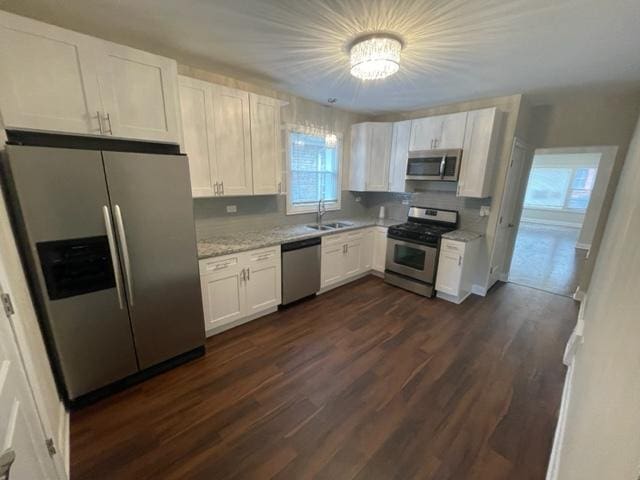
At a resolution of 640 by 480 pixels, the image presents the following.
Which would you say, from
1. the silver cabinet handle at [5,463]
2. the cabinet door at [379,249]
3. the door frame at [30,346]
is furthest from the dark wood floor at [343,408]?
the cabinet door at [379,249]

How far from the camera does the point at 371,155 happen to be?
428 centimetres

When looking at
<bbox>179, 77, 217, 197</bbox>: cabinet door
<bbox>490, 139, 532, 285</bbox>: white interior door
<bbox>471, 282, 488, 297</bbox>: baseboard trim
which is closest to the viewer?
<bbox>179, 77, 217, 197</bbox>: cabinet door

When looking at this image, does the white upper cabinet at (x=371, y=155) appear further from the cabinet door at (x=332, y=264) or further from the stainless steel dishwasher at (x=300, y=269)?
the stainless steel dishwasher at (x=300, y=269)

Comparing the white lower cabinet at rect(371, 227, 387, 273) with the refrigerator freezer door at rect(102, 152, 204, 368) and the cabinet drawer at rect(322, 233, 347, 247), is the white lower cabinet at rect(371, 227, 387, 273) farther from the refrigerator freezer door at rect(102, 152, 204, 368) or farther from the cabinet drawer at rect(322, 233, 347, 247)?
the refrigerator freezer door at rect(102, 152, 204, 368)

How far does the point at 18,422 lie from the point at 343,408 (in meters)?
1.76

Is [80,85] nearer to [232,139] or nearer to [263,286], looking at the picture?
[232,139]

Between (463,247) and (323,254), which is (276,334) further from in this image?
(463,247)

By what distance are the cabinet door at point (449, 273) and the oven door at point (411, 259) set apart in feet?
0.34

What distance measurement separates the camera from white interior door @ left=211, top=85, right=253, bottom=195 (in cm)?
263

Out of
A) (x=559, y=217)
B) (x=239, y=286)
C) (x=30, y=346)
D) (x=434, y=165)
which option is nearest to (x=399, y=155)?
(x=434, y=165)

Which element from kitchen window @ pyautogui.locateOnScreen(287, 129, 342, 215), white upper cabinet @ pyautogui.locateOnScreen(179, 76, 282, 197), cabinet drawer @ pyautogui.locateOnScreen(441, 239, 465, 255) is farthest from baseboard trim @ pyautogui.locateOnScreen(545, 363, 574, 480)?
kitchen window @ pyautogui.locateOnScreen(287, 129, 342, 215)

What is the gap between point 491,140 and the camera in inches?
128

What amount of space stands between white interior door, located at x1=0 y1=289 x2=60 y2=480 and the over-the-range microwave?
13.6 feet

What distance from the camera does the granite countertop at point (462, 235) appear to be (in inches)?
134
